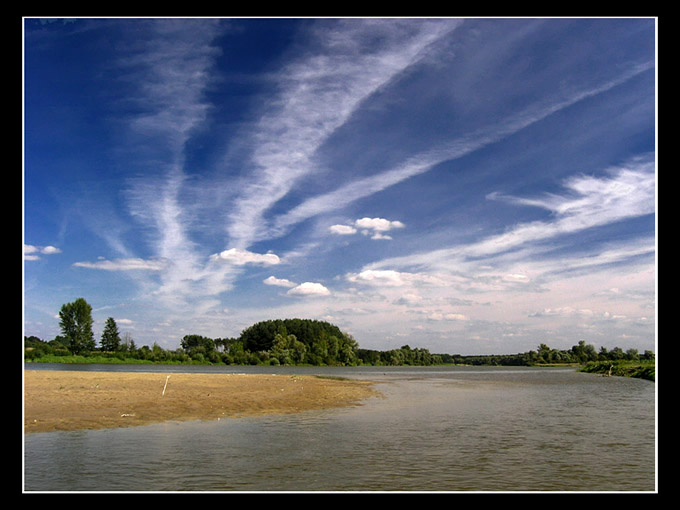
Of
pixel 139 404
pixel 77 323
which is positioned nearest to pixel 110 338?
pixel 77 323

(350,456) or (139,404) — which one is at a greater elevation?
(350,456)

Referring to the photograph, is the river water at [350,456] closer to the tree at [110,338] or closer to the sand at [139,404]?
the sand at [139,404]

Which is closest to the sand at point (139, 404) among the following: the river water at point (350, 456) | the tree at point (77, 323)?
the river water at point (350, 456)

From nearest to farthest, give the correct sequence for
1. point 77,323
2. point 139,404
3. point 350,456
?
point 350,456 → point 139,404 → point 77,323

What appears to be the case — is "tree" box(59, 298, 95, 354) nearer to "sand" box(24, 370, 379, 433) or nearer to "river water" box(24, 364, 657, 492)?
"sand" box(24, 370, 379, 433)

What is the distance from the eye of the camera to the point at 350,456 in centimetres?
2089

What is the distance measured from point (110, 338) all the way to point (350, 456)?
→ 530ft

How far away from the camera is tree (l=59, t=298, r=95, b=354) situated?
139375 mm

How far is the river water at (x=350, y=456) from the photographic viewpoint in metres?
17.0

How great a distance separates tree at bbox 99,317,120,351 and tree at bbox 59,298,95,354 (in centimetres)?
1226

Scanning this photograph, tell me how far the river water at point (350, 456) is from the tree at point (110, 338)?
470 feet

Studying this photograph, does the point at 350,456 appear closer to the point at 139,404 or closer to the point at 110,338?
the point at 139,404

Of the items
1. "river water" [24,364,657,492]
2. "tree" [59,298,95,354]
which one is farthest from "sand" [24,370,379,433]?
"tree" [59,298,95,354]
